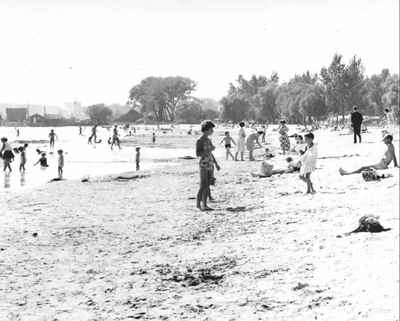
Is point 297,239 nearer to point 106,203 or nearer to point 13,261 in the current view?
point 13,261

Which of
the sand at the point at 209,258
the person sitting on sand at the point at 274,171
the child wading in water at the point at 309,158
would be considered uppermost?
the child wading in water at the point at 309,158

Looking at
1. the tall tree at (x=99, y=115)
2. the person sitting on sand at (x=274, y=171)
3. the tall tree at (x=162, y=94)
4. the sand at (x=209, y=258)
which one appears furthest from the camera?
the tall tree at (x=162, y=94)

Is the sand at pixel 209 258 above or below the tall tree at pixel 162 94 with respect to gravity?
below

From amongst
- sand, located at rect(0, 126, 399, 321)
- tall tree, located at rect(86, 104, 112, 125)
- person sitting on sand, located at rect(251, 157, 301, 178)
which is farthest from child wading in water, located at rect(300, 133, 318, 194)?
tall tree, located at rect(86, 104, 112, 125)

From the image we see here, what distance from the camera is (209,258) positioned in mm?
7273

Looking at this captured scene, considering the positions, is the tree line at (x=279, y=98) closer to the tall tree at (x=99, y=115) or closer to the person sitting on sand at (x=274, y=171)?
the tall tree at (x=99, y=115)

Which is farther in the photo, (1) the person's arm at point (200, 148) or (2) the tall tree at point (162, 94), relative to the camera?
(2) the tall tree at point (162, 94)

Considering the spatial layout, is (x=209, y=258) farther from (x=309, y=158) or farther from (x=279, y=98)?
(x=279, y=98)

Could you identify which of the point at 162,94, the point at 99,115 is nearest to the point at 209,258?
the point at 99,115

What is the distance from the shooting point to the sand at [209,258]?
5.23m

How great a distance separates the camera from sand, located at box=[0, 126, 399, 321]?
5.23 m

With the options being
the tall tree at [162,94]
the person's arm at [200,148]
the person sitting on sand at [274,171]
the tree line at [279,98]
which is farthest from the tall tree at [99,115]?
the person's arm at [200,148]

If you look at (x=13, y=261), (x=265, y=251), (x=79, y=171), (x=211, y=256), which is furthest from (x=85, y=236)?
(x=79, y=171)

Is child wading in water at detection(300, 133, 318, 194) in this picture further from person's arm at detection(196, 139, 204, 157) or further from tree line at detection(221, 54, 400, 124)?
tree line at detection(221, 54, 400, 124)
